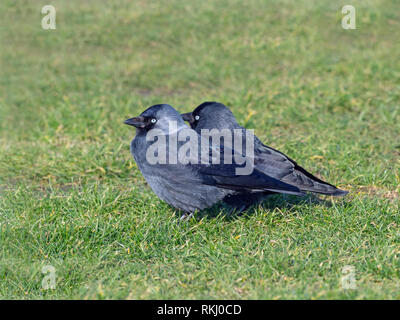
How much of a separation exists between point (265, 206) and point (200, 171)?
72 cm

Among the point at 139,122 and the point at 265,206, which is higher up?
the point at 139,122

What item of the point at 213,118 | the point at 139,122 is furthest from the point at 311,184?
the point at 139,122

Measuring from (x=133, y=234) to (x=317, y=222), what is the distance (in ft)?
4.51

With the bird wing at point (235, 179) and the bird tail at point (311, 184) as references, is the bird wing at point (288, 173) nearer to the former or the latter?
the bird tail at point (311, 184)

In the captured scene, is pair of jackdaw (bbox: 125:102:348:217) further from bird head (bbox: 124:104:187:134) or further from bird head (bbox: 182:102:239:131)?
bird head (bbox: 182:102:239:131)

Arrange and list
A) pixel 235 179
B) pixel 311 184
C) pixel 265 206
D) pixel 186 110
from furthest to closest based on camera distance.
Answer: pixel 186 110 < pixel 265 206 < pixel 311 184 < pixel 235 179

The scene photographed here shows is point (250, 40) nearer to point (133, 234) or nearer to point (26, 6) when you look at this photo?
point (26, 6)

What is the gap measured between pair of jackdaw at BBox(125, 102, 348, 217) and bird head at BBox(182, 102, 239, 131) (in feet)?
1.70

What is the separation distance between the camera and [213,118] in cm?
501

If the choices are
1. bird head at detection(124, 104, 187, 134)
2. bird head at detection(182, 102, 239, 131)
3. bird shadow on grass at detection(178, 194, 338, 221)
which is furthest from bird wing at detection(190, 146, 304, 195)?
bird head at detection(182, 102, 239, 131)

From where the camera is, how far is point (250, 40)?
30.1 feet

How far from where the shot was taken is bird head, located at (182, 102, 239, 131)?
4969 mm

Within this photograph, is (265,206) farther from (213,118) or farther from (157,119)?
(157,119)

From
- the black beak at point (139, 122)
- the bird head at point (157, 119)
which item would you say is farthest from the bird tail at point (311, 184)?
the black beak at point (139, 122)
